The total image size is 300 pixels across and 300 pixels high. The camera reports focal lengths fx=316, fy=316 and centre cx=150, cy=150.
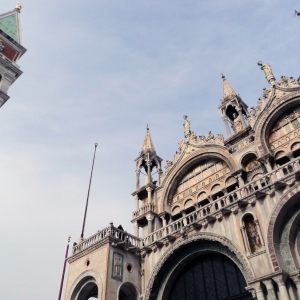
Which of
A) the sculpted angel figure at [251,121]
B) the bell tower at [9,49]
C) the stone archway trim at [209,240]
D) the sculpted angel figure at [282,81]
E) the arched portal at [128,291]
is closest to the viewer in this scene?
the stone archway trim at [209,240]

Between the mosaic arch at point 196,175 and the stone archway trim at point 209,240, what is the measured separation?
5141 millimetres

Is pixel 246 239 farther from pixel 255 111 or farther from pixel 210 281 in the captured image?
pixel 255 111

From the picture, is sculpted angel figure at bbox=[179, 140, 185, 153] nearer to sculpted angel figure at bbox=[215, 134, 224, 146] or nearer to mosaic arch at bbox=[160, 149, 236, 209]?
mosaic arch at bbox=[160, 149, 236, 209]

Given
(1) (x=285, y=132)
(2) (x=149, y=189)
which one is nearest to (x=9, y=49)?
(2) (x=149, y=189)

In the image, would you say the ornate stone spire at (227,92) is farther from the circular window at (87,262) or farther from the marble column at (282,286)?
the circular window at (87,262)

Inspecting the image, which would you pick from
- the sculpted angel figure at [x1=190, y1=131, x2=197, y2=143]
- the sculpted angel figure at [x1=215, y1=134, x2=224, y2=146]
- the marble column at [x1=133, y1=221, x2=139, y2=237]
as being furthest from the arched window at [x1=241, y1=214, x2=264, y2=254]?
the sculpted angel figure at [x1=190, y1=131, x2=197, y2=143]

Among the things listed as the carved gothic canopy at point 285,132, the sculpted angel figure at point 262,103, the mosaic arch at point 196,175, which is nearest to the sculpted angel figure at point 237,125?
the sculpted angel figure at point 262,103

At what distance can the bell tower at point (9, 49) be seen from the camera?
30578 mm

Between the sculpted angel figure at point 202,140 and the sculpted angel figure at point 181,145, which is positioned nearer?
the sculpted angel figure at point 202,140

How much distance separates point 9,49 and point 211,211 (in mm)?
28063

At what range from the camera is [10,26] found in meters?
36.7

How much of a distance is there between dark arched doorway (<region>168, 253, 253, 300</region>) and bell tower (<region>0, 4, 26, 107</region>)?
22.4m

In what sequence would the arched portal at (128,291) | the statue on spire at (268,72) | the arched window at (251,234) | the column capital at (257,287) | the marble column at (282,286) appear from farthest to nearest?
1. the statue on spire at (268,72)
2. the arched portal at (128,291)
3. the arched window at (251,234)
4. the column capital at (257,287)
5. the marble column at (282,286)

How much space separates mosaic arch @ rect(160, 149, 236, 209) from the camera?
21828mm
